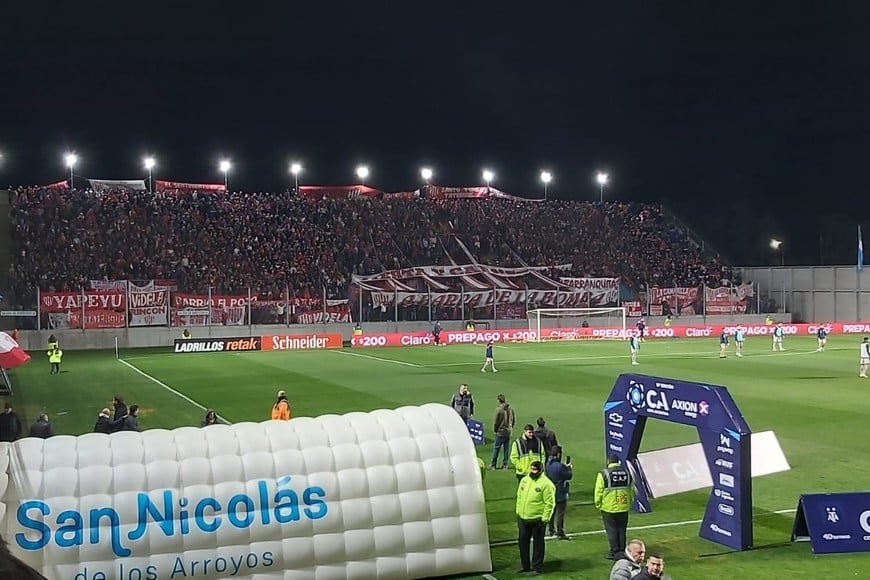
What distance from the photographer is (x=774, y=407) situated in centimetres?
2688

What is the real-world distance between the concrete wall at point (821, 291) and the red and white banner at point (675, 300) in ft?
32.0

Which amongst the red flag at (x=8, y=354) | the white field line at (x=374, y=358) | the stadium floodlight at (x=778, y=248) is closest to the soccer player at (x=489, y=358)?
the white field line at (x=374, y=358)

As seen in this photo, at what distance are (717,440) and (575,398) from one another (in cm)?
1586

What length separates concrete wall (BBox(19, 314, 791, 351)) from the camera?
5162 cm

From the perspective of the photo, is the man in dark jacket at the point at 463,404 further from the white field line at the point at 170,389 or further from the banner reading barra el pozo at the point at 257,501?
the banner reading barra el pozo at the point at 257,501

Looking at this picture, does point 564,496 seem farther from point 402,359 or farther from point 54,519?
point 402,359

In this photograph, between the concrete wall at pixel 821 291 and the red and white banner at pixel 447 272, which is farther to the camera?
the concrete wall at pixel 821 291

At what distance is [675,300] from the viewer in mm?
67375

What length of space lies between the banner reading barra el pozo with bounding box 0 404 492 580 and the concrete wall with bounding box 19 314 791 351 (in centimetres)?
4379

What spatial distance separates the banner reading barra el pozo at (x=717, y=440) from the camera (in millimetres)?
13031

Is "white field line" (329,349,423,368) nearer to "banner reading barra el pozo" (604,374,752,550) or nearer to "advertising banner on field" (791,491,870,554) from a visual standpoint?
"banner reading barra el pozo" (604,374,752,550)

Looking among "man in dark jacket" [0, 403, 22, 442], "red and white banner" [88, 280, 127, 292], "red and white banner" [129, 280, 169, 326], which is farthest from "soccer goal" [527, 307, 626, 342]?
"man in dark jacket" [0, 403, 22, 442]

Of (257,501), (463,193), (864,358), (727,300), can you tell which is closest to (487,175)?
(463,193)

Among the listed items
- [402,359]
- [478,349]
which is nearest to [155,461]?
[402,359]
